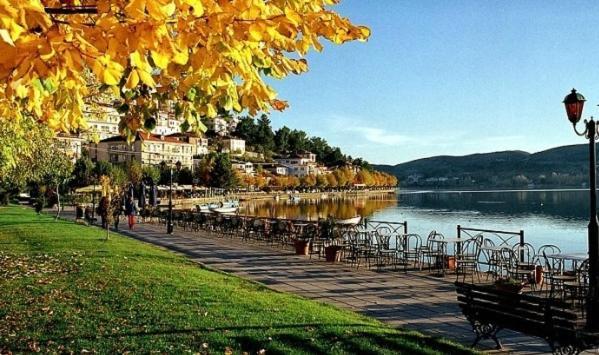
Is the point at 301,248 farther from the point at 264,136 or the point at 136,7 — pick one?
the point at 264,136

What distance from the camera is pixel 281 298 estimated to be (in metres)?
9.75

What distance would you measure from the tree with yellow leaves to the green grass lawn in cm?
378

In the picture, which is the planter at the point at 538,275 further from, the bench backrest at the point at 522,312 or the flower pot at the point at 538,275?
the bench backrest at the point at 522,312

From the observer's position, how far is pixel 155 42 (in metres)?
2.31

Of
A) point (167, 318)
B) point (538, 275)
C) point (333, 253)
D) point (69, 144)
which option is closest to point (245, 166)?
point (69, 144)

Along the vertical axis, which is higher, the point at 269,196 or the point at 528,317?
the point at 269,196

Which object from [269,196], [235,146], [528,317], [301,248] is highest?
[235,146]

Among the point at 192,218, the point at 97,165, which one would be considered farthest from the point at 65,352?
the point at 97,165

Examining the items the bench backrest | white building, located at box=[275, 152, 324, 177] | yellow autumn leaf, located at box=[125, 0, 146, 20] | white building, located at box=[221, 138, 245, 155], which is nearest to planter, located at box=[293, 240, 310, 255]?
the bench backrest

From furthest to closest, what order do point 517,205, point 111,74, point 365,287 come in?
point 517,205
point 365,287
point 111,74

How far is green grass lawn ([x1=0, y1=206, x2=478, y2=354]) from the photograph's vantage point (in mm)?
6445

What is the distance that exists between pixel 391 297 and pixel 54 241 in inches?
446

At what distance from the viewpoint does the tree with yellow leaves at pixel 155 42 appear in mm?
2145

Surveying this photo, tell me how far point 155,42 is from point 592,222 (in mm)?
7784
